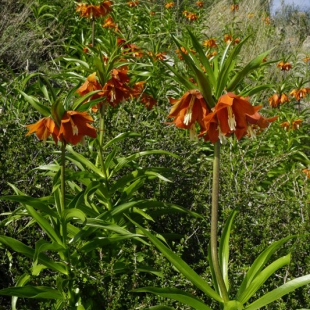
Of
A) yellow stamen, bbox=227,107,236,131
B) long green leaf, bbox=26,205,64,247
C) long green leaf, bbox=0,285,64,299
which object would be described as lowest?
long green leaf, bbox=0,285,64,299

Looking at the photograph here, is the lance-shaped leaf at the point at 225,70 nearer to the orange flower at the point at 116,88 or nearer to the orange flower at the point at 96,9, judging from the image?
the orange flower at the point at 116,88

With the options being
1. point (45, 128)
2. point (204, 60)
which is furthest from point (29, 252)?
point (204, 60)

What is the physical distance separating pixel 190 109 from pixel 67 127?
494 millimetres

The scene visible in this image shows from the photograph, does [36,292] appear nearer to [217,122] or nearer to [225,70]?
[217,122]

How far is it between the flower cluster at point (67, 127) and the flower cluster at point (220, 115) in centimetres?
42

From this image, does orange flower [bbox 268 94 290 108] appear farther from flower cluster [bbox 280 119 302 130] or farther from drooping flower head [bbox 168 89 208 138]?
drooping flower head [bbox 168 89 208 138]

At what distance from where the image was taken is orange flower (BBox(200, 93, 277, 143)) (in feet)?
4.61

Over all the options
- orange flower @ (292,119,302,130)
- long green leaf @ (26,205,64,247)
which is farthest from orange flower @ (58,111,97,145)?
orange flower @ (292,119,302,130)

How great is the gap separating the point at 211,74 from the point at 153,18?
5.65 m

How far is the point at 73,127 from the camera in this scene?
68.6 inches

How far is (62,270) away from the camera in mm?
1902

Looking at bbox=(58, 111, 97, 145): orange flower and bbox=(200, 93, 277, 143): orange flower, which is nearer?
bbox=(200, 93, 277, 143): orange flower

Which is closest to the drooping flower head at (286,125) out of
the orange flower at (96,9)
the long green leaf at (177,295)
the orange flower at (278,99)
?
the orange flower at (278,99)

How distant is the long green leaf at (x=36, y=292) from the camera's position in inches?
68.5
